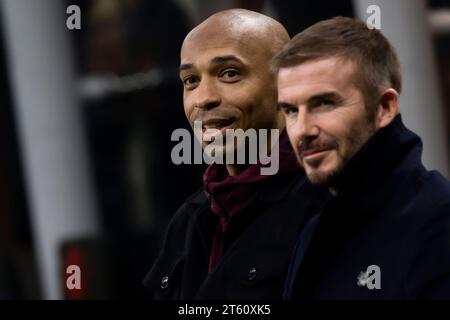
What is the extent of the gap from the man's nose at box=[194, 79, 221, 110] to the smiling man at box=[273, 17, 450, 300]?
0.25 meters

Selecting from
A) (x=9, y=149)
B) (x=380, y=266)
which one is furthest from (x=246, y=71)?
(x=9, y=149)

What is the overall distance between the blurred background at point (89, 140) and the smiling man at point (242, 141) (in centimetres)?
227

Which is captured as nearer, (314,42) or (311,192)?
(314,42)

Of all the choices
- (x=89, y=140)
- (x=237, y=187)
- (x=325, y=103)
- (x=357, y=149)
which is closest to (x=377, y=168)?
(x=357, y=149)

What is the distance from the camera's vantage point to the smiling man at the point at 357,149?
2.14 m

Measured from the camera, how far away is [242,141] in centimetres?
244

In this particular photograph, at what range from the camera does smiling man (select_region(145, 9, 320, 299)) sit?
238 centimetres

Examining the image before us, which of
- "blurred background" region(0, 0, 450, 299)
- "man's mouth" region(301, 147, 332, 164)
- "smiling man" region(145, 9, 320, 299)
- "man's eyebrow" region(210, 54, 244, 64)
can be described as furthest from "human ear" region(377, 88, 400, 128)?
"blurred background" region(0, 0, 450, 299)

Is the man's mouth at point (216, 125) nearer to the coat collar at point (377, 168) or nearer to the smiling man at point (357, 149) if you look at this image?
the smiling man at point (357, 149)

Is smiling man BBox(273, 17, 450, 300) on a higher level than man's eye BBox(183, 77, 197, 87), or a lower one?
lower

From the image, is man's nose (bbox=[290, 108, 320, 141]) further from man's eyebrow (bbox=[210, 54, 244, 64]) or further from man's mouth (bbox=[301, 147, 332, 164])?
man's eyebrow (bbox=[210, 54, 244, 64])

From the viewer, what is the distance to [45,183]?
549 centimetres
